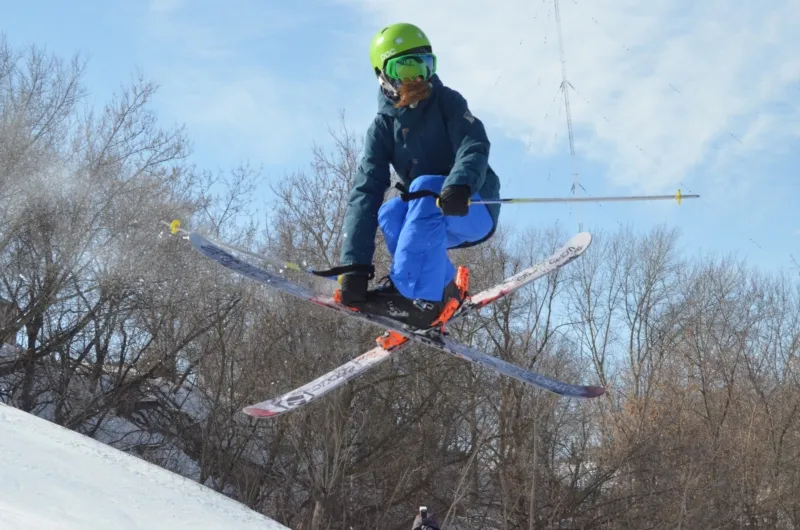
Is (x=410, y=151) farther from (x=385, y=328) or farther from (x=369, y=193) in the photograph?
(x=385, y=328)

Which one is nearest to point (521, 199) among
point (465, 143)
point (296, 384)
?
point (465, 143)

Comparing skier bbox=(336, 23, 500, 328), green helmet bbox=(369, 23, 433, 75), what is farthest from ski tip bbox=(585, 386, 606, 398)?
green helmet bbox=(369, 23, 433, 75)

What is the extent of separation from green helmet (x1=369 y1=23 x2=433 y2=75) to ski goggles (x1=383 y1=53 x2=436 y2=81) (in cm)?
2

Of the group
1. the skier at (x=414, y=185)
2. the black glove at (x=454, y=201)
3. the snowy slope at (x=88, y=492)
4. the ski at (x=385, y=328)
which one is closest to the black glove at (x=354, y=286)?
the skier at (x=414, y=185)

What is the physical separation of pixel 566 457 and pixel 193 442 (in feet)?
25.5

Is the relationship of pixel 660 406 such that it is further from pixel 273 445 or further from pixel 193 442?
pixel 193 442

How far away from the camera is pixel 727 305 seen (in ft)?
59.9

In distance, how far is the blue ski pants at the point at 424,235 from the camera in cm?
379

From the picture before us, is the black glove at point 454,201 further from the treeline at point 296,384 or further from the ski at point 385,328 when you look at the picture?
the treeline at point 296,384

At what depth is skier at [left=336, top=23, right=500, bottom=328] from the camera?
3793 mm

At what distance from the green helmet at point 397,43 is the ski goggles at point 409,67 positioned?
0.08ft

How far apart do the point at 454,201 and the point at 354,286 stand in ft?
2.47

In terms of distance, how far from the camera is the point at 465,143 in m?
3.79

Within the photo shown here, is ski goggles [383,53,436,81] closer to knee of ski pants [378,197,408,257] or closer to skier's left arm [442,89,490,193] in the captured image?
skier's left arm [442,89,490,193]
